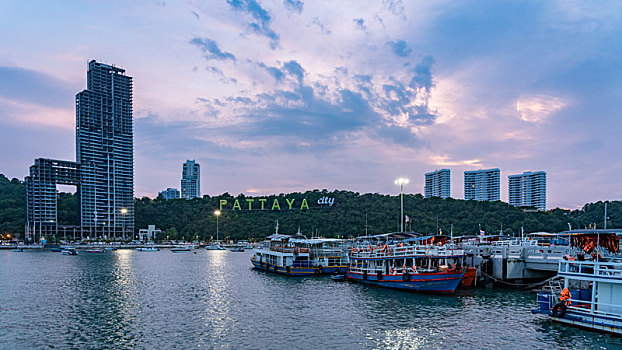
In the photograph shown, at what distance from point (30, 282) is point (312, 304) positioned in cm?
4630

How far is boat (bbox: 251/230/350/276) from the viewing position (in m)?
72.2

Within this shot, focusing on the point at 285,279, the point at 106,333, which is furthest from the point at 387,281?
the point at 106,333

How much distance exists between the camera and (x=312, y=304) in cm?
4691

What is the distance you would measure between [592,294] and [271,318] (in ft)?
84.8

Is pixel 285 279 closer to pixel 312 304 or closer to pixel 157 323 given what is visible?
pixel 312 304

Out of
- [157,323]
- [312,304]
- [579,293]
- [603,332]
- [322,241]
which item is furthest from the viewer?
[322,241]

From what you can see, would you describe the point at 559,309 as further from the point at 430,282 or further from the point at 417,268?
the point at 417,268

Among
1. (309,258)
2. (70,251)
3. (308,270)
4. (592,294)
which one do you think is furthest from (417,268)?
(70,251)

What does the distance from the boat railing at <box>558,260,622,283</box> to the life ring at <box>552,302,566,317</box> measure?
2.53m

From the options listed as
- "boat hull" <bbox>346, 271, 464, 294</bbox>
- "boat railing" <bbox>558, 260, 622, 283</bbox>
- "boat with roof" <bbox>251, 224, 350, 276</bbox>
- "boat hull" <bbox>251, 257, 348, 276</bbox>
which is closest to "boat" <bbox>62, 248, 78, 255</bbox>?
"boat with roof" <bbox>251, 224, 350, 276</bbox>

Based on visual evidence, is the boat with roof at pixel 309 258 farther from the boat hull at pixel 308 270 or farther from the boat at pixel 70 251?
the boat at pixel 70 251

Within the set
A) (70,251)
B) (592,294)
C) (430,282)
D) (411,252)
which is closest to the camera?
(592,294)

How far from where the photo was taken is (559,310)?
3425 centimetres

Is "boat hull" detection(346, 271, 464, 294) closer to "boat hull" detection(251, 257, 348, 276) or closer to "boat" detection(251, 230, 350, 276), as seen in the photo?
"boat hull" detection(251, 257, 348, 276)
